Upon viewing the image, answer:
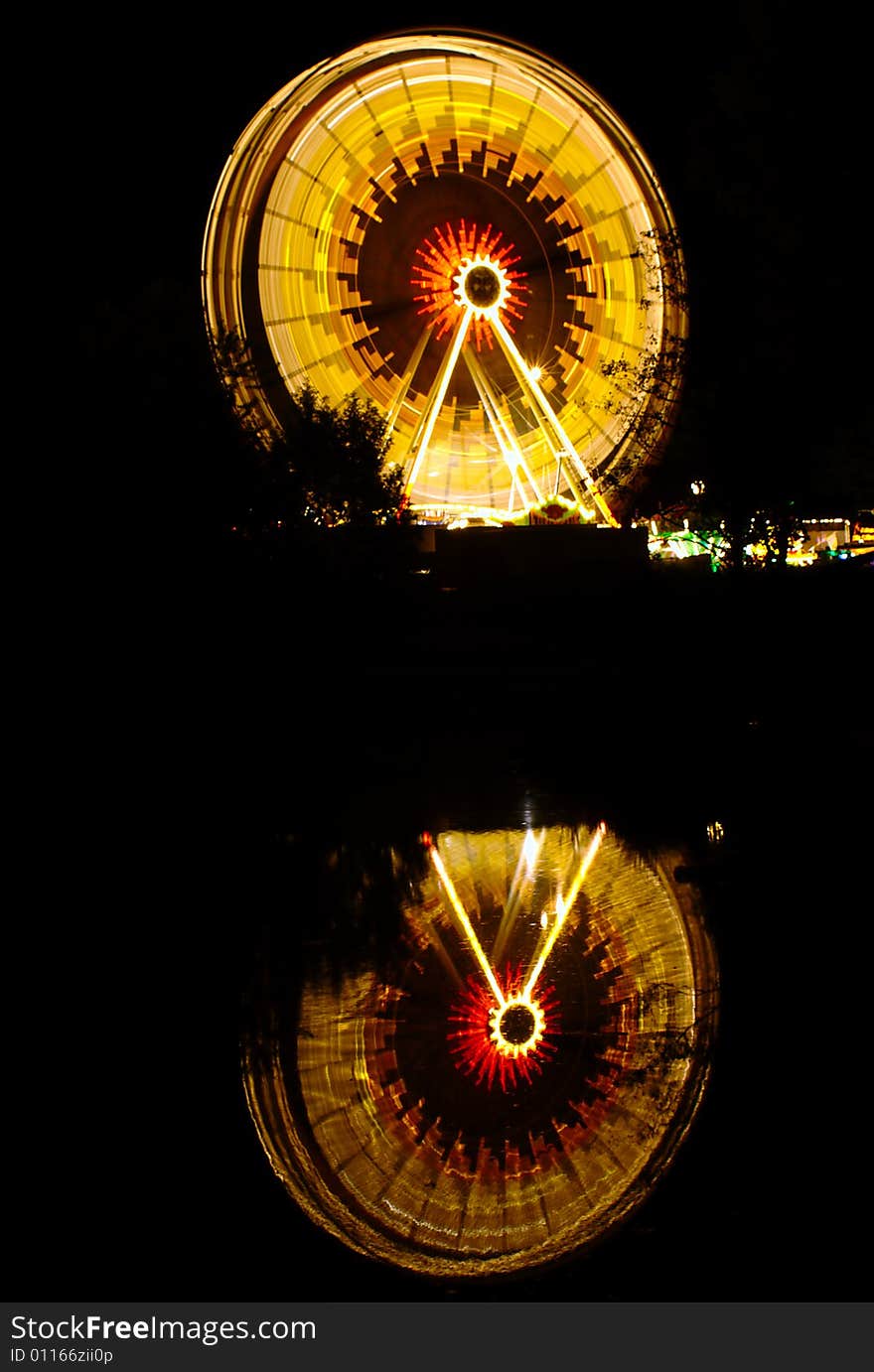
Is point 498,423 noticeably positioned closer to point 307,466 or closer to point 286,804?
point 307,466

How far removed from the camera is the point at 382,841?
29.8 ft

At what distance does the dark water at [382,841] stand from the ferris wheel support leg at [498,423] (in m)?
6.66

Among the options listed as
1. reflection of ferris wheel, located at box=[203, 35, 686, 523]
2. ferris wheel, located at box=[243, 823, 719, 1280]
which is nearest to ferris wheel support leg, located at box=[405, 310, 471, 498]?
reflection of ferris wheel, located at box=[203, 35, 686, 523]

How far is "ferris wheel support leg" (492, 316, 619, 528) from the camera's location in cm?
2461

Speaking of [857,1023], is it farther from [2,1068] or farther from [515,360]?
[515,360]

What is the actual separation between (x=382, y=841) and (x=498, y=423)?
1813 centimetres

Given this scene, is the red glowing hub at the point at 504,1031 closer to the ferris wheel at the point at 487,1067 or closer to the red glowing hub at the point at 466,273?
the ferris wheel at the point at 487,1067

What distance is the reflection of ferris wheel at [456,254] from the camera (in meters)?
23.7

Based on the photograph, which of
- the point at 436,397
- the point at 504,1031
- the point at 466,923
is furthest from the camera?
the point at 436,397

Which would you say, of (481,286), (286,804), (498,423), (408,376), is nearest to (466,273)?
(481,286)

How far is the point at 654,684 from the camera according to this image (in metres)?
17.9

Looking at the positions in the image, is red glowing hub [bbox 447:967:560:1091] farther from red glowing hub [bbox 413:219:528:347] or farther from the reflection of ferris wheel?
red glowing hub [bbox 413:219:528:347]

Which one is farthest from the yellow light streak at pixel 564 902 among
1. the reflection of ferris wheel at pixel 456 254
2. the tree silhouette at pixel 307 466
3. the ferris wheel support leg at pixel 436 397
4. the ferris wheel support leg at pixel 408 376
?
the ferris wheel support leg at pixel 408 376

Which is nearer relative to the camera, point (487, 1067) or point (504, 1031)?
point (487, 1067)
